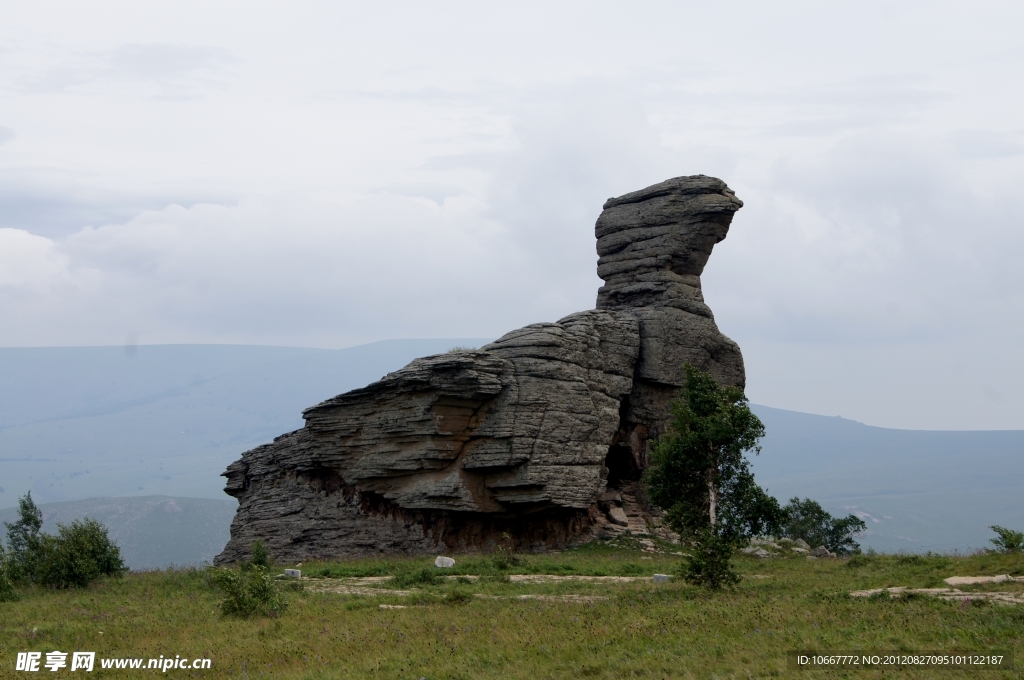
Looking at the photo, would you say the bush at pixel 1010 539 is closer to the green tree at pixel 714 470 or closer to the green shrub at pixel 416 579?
the green tree at pixel 714 470

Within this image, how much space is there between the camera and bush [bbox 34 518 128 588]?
34969 millimetres

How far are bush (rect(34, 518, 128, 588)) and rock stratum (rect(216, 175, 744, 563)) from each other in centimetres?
972

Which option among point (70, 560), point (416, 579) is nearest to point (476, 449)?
point (416, 579)

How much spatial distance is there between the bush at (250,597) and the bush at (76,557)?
9.68m

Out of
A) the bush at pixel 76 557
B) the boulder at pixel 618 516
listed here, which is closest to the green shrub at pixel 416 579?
the bush at pixel 76 557

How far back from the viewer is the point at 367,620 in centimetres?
2548

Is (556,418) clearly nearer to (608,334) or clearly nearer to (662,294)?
(608,334)

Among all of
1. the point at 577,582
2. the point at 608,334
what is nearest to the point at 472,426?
the point at 608,334

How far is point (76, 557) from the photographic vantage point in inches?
1390

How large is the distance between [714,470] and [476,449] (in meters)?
14.3

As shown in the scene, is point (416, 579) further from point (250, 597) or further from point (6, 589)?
point (6, 589)

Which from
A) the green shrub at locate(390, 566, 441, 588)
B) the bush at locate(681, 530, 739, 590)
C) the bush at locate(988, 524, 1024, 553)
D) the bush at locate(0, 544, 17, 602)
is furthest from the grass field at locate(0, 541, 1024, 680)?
the bush at locate(988, 524, 1024, 553)

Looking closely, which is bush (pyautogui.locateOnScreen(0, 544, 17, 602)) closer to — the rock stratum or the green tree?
the rock stratum

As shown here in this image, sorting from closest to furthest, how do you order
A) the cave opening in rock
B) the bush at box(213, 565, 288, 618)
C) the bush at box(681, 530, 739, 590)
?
the bush at box(213, 565, 288, 618), the bush at box(681, 530, 739, 590), the cave opening in rock
